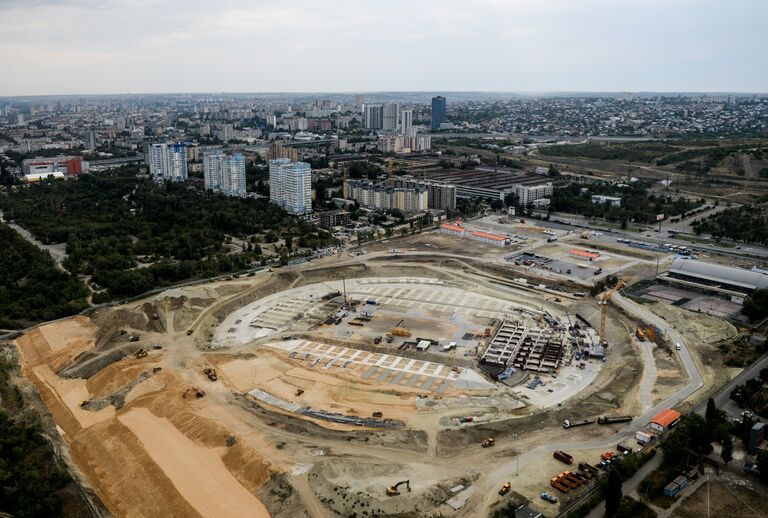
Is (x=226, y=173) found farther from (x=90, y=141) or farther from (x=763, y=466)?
(x=763, y=466)

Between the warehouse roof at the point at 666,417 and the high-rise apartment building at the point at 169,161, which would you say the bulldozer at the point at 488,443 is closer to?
the warehouse roof at the point at 666,417

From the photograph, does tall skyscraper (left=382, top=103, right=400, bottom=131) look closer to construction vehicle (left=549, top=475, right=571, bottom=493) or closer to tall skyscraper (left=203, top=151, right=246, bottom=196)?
tall skyscraper (left=203, top=151, right=246, bottom=196)

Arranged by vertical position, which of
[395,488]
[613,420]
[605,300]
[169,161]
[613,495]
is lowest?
[395,488]

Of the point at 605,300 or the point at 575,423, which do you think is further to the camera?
the point at 605,300

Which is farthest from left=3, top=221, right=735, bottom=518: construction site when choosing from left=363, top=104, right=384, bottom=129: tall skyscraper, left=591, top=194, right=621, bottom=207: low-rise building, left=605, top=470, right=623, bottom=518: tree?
left=363, top=104, right=384, bottom=129: tall skyscraper

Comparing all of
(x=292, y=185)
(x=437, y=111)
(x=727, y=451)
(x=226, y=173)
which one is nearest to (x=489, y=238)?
(x=292, y=185)

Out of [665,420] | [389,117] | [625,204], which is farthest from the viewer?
[389,117]

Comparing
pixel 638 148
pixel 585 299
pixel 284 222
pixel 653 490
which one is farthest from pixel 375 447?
pixel 638 148
